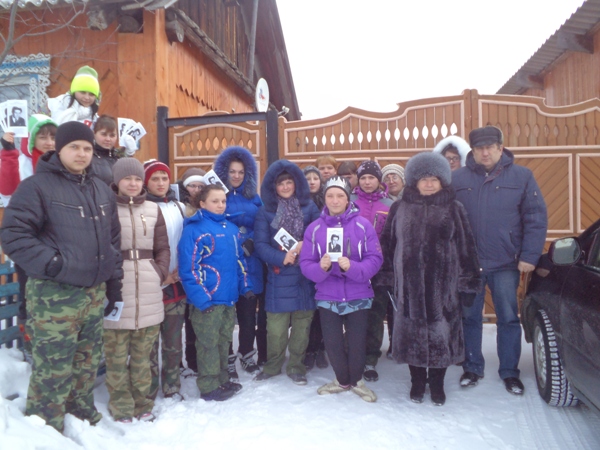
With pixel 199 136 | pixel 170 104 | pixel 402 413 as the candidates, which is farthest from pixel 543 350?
pixel 170 104

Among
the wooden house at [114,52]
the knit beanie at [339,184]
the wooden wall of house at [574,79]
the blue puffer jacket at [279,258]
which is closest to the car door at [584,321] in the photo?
the knit beanie at [339,184]

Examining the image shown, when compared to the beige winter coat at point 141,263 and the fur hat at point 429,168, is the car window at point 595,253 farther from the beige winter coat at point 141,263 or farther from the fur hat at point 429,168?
the beige winter coat at point 141,263

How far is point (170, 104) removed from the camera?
7074mm

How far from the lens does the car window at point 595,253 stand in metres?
2.80

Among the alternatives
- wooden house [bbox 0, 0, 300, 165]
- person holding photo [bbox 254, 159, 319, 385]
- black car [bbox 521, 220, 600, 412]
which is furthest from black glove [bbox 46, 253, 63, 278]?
wooden house [bbox 0, 0, 300, 165]

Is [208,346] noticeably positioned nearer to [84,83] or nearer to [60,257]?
[60,257]

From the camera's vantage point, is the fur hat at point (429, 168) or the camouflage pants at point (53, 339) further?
the fur hat at point (429, 168)

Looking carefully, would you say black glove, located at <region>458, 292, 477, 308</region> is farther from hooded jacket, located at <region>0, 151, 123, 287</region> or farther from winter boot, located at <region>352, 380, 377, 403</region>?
hooded jacket, located at <region>0, 151, 123, 287</region>

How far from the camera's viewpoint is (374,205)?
429cm

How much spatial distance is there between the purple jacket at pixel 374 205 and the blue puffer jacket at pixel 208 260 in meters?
1.25

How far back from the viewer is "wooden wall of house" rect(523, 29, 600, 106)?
891cm

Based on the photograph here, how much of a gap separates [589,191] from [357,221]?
11.7ft

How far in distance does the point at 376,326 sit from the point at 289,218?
131 cm

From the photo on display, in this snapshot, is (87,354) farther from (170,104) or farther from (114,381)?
(170,104)
